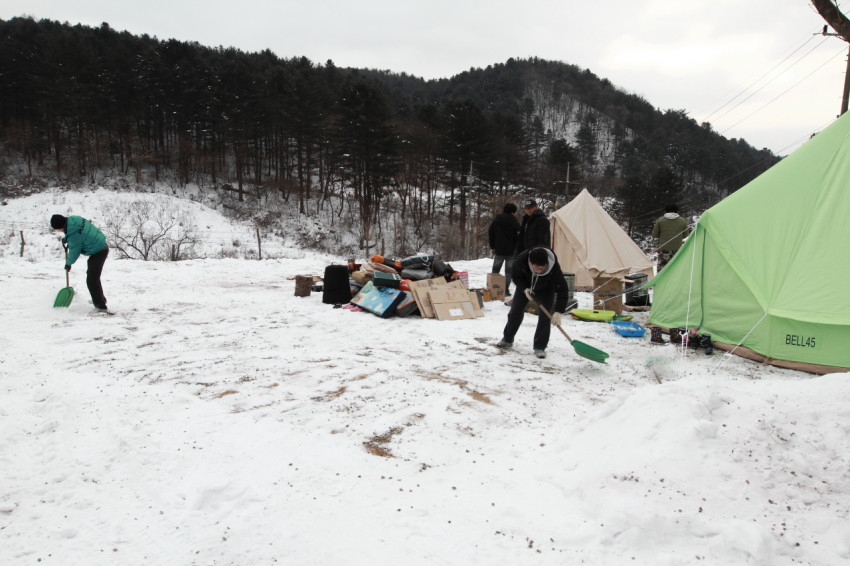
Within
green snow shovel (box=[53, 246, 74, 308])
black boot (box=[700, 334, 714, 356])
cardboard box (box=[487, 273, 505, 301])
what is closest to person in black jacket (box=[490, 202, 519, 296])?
cardboard box (box=[487, 273, 505, 301])

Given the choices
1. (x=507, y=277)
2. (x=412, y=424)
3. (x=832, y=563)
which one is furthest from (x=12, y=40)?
(x=832, y=563)

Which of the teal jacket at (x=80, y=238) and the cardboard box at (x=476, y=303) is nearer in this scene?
the teal jacket at (x=80, y=238)

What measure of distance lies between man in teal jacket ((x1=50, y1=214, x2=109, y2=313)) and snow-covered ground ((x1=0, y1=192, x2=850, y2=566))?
181 cm

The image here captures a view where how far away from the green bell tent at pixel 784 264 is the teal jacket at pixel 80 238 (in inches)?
326

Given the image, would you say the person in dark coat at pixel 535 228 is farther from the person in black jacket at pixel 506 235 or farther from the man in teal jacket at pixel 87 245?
the man in teal jacket at pixel 87 245

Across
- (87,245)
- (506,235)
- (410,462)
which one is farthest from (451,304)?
(87,245)

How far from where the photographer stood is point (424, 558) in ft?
7.07

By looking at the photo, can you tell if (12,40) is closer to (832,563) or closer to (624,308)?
(624,308)

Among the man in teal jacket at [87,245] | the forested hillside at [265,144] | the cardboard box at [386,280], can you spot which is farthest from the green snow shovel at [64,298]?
the forested hillside at [265,144]

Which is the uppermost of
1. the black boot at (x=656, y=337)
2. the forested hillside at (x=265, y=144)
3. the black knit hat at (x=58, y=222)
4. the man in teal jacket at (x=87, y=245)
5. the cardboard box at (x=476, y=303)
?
the forested hillside at (x=265, y=144)

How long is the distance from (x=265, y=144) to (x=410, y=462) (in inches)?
1541

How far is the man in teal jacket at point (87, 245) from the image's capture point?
6508 mm

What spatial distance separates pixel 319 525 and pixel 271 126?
122 feet

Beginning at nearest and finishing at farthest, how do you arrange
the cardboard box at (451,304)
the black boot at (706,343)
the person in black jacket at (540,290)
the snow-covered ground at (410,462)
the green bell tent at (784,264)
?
the snow-covered ground at (410,462), the green bell tent at (784,264), the person in black jacket at (540,290), the black boot at (706,343), the cardboard box at (451,304)
